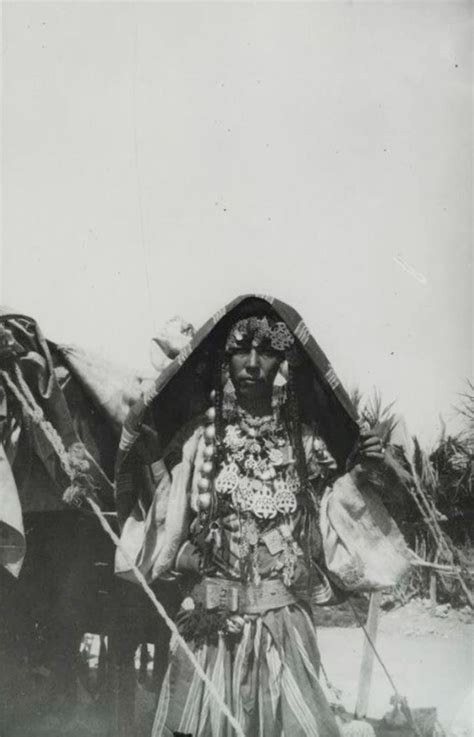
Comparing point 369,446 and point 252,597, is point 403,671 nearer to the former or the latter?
point 252,597

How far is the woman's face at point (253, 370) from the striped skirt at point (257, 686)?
2.39 feet

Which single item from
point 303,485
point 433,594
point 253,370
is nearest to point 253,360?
point 253,370

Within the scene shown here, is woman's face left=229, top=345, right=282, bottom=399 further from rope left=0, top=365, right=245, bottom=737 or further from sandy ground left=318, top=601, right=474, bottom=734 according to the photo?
sandy ground left=318, top=601, right=474, bottom=734

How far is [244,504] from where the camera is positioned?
9.76 feet

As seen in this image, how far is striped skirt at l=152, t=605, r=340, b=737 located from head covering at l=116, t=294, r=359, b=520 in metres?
0.58

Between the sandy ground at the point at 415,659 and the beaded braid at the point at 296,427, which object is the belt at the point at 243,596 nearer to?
the sandy ground at the point at 415,659

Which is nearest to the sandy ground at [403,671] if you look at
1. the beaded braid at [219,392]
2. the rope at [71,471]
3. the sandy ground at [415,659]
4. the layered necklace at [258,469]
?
the sandy ground at [415,659]

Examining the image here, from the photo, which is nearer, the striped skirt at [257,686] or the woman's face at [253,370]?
the striped skirt at [257,686]

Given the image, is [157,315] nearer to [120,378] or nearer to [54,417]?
[120,378]

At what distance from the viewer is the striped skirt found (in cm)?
285

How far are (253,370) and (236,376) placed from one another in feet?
0.22

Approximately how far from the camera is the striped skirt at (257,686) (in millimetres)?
2848

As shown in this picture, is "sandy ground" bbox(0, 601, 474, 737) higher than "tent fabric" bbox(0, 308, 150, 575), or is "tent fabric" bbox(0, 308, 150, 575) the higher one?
"tent fabric" bbox(0, 308, 150, 575)

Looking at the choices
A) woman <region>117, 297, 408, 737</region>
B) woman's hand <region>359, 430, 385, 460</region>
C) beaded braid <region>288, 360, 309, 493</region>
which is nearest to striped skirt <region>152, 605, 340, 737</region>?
woman <region>117, 297, 408, 737</region>
